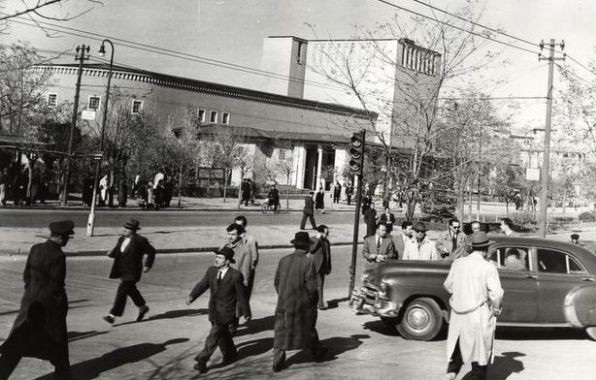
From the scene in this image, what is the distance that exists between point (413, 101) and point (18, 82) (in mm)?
23336

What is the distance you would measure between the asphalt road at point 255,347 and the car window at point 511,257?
1170mm

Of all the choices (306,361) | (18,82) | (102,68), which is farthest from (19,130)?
(306,361)

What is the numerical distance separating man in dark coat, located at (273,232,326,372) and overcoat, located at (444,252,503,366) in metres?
1.66

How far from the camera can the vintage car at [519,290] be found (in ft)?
30.7

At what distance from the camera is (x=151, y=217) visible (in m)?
27.7

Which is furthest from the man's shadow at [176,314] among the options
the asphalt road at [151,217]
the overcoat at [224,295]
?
the asphalt road at [151,217]

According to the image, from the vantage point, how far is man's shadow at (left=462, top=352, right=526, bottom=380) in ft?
24.8

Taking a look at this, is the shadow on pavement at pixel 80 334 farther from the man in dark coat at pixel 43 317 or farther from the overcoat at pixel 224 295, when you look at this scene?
the man in dark coat at pixel 43 317

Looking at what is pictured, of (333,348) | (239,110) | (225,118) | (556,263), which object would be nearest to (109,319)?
(333,348)

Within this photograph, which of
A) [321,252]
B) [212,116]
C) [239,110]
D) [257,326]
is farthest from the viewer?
[239,110]

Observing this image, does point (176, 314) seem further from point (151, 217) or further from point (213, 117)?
point (213, 117)

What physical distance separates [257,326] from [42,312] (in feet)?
14.2

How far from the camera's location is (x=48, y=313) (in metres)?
6.23

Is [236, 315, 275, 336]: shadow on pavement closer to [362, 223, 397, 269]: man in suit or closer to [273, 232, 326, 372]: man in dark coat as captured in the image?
[362, 223, 397, 269]: man in suit
